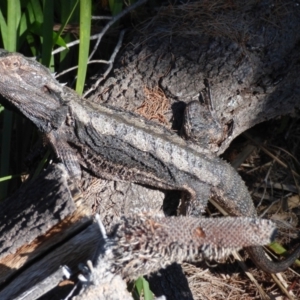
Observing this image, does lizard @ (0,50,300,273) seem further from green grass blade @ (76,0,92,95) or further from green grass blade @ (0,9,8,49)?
green grass blade @ (0,9,8,49)

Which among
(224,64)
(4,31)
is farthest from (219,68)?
(4,31)

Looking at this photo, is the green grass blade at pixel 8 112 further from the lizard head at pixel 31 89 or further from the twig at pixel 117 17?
the twig at pixel 117 17

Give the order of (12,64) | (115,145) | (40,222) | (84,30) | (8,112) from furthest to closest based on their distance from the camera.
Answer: (8,112) → (115,145) → (84,30) → (12,64) → (40,222)

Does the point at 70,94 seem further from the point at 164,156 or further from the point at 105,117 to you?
the point at 164,156

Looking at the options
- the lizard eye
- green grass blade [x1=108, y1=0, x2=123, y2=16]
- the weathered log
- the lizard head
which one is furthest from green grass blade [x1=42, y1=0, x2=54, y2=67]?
the weathered log

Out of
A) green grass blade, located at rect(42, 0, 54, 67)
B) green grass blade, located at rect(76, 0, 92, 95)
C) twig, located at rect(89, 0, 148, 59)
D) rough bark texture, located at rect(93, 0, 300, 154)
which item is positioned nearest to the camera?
green grass blade, located at rect(76, 0, 92, 95)

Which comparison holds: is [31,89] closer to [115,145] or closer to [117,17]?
[115,145]

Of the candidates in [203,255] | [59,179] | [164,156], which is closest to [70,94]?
[164,156]

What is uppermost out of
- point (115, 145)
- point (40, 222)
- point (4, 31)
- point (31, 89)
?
point (4, 31)
